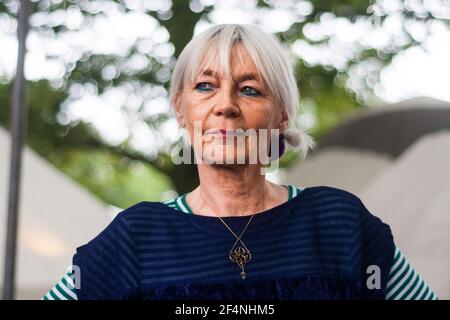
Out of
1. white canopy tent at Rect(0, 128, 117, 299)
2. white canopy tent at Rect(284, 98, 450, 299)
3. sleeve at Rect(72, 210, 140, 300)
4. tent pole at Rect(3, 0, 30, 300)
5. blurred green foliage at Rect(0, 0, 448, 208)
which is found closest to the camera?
sleeve at Rect(72, 210, 140, 300)

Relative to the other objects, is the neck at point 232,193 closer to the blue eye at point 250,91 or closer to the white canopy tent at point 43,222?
the blue eye at point 250,91

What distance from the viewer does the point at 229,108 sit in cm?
82

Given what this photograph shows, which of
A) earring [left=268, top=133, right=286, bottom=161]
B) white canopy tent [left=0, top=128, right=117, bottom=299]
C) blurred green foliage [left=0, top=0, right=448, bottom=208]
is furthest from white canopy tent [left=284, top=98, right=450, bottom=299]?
white canopy tent [left=0, top=128, right=117, bottom=299]

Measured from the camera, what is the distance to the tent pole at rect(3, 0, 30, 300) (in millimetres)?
1185

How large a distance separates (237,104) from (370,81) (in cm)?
85

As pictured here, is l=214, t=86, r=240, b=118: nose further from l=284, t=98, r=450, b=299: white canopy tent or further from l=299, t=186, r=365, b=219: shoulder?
l=284, t=98, r=450, b=299: white canopy tent

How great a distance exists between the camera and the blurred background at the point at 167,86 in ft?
3.66

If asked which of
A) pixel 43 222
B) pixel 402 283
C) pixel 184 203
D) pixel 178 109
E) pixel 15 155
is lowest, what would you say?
pixel 402 283

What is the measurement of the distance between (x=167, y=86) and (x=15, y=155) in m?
0.39

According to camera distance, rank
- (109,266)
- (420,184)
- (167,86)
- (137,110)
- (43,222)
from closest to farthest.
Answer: (109,266) → (167,86) → (137,110) → (420,184) → (43,222)

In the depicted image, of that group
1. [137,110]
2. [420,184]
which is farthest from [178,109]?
[420,184]

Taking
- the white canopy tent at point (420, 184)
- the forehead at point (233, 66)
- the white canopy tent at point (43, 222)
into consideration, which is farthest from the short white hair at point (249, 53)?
the white canopy tent at point (43, 222)

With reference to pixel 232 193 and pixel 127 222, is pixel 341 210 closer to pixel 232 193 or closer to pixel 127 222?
pixel 232 193

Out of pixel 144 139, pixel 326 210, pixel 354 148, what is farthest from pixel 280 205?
pixel 354 148
